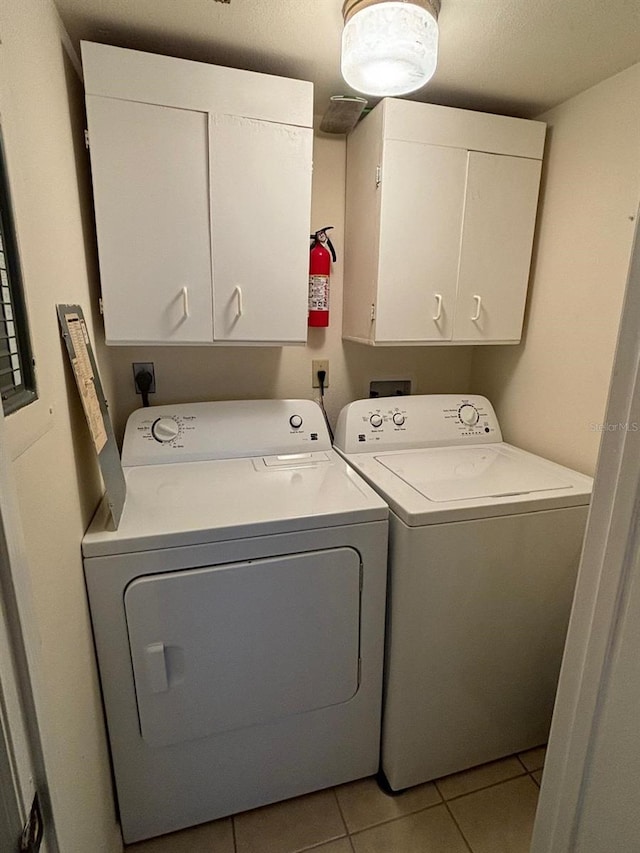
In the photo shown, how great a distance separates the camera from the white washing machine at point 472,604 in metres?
1.30

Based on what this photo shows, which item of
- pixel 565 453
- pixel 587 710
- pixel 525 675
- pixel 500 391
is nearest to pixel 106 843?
pixel 587 710

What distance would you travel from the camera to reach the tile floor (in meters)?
1.33

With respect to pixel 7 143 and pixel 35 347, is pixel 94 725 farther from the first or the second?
pixel 7 143

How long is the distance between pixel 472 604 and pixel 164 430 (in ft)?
4.00

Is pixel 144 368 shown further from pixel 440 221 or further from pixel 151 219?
pixel 440 221

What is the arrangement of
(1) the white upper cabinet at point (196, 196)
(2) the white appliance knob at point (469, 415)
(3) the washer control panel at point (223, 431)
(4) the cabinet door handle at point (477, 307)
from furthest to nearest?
(2) the white appliance knob at point (469, 415) < (4) the cabinet door handle at point (477, 307) < (3) the washer control panel at point (223, 431) < (1) the white upper cabinet at point (196, 196)

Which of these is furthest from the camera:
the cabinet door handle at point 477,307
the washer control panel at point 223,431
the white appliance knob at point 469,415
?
the white appliance knob at point 469,415

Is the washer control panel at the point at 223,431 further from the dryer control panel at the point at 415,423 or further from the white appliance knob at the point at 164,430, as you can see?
the dryer control panel at the point at 415,423

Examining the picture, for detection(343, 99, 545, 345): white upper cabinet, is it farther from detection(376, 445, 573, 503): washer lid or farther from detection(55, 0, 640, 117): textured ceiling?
detection(376, 445, 573, 503): washer lid

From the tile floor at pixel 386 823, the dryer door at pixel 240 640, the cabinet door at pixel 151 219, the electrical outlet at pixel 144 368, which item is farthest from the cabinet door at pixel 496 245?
the tile floor at pixel 386 823

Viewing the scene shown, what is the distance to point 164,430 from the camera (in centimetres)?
165

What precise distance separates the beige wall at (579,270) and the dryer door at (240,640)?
106 centimetres

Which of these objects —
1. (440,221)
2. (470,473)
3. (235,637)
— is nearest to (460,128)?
(440,221)

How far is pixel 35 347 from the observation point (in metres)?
0.82
